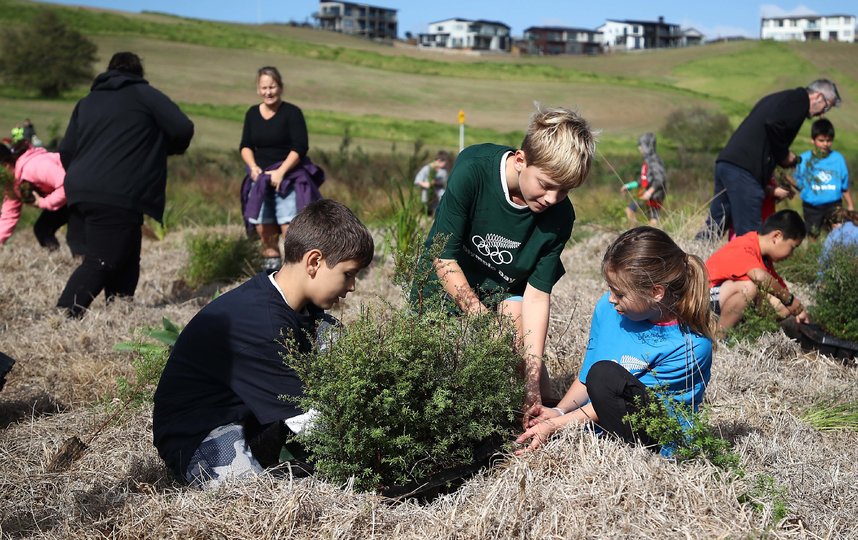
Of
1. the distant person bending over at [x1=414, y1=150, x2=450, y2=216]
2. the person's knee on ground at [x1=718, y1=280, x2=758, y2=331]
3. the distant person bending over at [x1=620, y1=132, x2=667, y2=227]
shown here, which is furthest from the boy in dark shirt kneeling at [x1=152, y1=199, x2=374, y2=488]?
the distant person bending over at [x1=414, y1=150, x2=450, y2=216]

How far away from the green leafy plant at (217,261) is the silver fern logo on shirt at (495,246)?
12.5 feet

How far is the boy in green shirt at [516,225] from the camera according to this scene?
11.1 ft

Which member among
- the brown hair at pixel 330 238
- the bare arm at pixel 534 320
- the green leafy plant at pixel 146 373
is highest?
the brown hair at pixel 330 238

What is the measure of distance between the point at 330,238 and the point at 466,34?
10847 centimetres

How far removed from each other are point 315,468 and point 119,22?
54.0 m

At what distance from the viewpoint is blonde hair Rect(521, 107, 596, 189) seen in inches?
130

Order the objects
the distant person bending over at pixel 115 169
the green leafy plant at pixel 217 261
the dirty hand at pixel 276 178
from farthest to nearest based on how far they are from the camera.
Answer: the dirty hand at pixel 276 178 → the green leafy plant at pixel 217 261 → the distant person bending over at pixel 115 169

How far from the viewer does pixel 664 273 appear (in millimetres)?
3307

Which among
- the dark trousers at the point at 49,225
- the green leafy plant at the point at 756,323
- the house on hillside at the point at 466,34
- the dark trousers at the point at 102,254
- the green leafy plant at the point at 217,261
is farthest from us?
the house on hillside at the point at 466,34

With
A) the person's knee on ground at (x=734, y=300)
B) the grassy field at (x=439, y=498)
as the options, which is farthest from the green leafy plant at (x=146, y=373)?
the person's knee on ground at (x=734, y=300)

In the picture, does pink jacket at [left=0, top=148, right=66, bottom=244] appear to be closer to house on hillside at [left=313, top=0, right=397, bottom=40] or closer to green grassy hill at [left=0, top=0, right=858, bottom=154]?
green grassy hill at [left=0, top=0, right=858, bottom=154]

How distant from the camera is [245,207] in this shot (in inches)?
297

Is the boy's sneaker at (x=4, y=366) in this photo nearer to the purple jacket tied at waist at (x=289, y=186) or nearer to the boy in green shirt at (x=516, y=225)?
the boy in green shirt at (x=516, y=225)

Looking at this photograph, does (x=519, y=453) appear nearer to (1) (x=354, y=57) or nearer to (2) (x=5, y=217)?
(2) (x=5, y=217)
